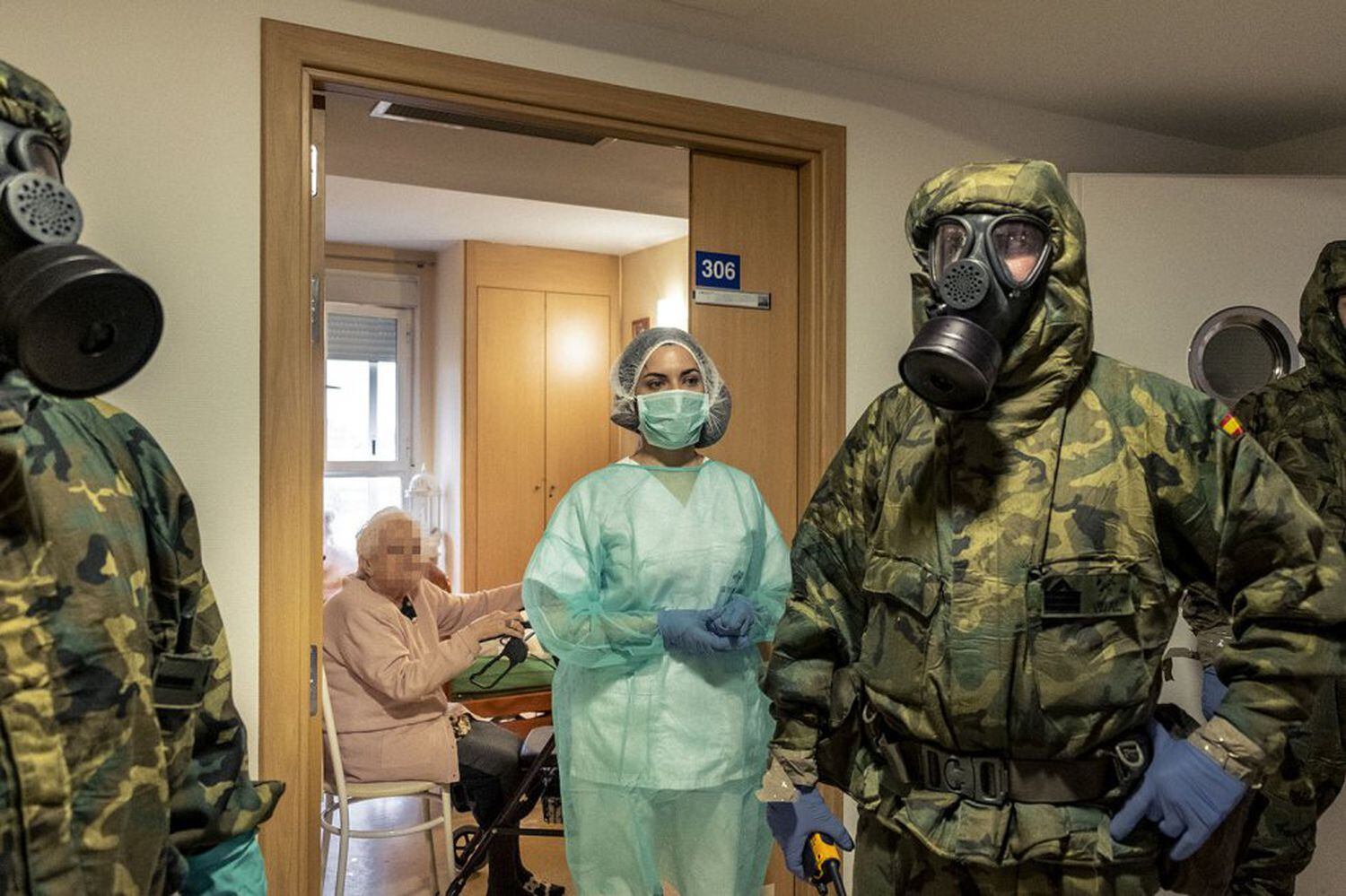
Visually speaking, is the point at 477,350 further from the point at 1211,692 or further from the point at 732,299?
the point at 1211,692

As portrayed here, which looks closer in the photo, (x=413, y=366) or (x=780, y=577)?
(x=780, y=577)

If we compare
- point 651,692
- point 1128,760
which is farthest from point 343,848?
point 1128,760

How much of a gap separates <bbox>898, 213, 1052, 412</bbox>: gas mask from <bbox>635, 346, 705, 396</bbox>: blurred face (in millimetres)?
932

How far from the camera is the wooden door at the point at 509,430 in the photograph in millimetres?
5516

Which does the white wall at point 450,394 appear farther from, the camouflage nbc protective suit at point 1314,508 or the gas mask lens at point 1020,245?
the gas mask lens at point 1020,245

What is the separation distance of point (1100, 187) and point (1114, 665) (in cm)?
201

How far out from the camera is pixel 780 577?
7.40 feet

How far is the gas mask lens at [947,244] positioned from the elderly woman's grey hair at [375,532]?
1.83 metres

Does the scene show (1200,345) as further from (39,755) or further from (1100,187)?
(39,755)

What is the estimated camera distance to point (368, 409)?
5.99 metres

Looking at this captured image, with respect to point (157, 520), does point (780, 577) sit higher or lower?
lower

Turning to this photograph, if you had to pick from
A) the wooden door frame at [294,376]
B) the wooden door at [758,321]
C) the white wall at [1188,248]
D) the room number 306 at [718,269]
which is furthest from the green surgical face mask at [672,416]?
the white wall at [1188,248]

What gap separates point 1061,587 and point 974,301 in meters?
0.39

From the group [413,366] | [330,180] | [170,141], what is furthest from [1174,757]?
[413,366]
